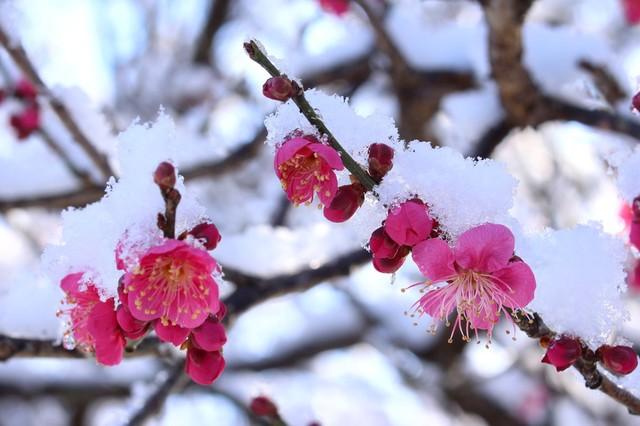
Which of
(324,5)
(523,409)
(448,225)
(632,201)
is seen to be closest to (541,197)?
(523,409)

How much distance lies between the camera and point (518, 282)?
1065 mm

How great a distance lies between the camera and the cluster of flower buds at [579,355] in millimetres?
1098

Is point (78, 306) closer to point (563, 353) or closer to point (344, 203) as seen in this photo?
point (344, 203)

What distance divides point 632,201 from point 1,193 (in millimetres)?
2240

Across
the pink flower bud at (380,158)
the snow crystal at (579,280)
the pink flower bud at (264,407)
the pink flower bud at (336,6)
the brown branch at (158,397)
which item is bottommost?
the brown branch at (158,397)

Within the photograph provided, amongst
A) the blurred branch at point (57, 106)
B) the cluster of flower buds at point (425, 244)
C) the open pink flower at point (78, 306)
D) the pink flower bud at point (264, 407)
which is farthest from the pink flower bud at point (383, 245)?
the blurred branch at point (57, 106)

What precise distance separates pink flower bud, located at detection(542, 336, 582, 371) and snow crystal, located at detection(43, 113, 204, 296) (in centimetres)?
60

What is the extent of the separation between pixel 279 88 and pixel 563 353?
599 mm

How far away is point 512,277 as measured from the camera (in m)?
1.07

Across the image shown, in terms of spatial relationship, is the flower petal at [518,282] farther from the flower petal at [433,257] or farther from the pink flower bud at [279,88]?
the pink flower bud at [279,88]

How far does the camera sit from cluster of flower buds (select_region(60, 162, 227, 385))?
3.51ft

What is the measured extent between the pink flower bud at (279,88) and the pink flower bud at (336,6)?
1811mm

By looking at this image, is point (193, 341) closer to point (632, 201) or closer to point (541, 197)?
point (632, 201)

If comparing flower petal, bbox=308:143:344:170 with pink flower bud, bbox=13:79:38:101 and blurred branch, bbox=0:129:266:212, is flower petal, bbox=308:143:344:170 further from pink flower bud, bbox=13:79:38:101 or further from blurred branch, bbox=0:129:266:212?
pink flower bud, bbox=13:79:38:101
